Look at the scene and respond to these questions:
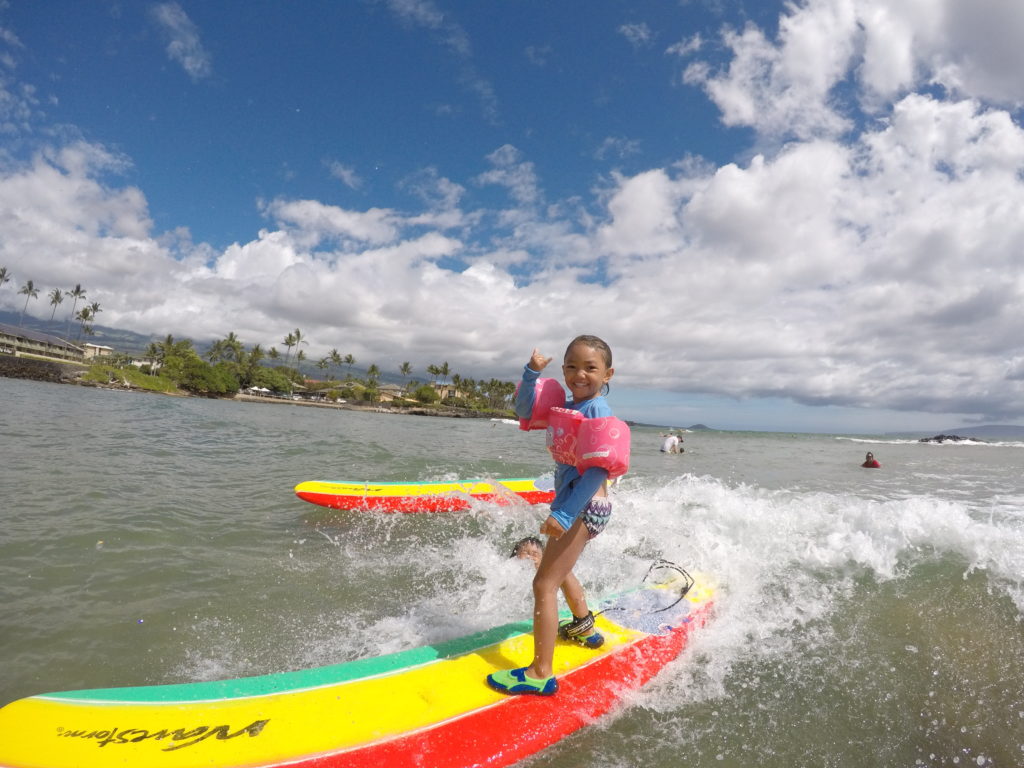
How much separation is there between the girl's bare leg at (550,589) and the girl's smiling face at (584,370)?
0.84 metres

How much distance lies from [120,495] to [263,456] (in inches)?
258

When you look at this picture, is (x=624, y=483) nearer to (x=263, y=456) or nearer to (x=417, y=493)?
(x=417, y=493)

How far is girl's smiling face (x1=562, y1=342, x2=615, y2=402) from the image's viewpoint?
327cm

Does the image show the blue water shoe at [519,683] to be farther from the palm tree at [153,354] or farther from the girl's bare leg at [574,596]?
the palm tree at [153,354]

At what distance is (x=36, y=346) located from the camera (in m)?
94.8

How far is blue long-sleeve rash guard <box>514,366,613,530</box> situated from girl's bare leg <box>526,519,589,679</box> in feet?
0.45

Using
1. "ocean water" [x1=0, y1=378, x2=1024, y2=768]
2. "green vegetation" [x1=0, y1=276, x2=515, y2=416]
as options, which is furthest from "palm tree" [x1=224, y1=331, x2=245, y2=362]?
"ocean water" [x1=0, y1=378, x2=1024, y2=768]

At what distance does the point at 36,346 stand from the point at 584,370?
12872 cm

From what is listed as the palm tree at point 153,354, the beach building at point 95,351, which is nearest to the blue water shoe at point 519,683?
the palm tree at point 153,354

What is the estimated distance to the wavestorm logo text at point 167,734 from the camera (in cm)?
239

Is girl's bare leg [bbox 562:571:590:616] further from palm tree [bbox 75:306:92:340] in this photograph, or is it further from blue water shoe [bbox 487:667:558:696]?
palm tree [bbox 75:306:92:340]

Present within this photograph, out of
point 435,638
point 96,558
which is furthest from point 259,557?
point 435,638

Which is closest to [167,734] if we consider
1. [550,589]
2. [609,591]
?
[550,589]

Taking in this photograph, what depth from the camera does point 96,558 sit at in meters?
5.48
